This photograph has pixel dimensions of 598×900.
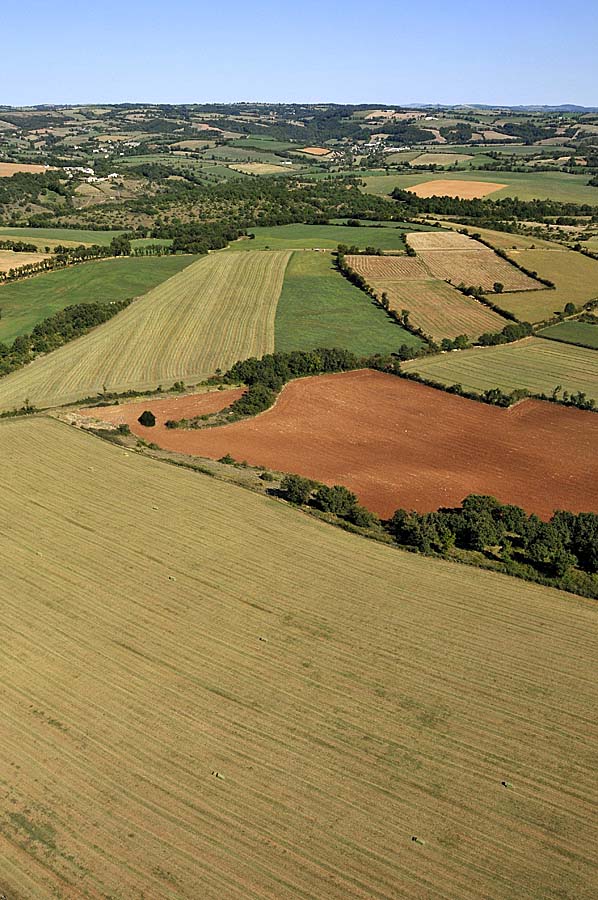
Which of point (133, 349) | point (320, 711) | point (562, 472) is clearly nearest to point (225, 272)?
point (133, 349)

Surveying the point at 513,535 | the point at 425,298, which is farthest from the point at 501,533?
the point at 425,298

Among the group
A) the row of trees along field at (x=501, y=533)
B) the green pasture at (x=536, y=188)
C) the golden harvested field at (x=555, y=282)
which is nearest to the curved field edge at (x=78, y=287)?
the golden harvested field at (x=555, y=282)

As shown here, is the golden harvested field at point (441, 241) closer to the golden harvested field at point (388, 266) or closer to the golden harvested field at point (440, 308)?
the golden harvested field at point (388, 266)

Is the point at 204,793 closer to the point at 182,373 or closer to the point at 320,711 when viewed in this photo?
the point at 320,711

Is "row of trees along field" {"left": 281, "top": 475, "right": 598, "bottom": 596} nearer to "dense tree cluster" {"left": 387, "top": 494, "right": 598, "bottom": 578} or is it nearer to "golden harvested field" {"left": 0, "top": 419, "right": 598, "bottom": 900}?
"dense tree cluster" {"left": 387, "top": 494, "right": 598, "bottom": 578}

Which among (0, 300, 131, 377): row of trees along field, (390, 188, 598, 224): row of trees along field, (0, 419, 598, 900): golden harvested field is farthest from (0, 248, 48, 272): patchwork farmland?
(0, 419, 598, 900): golden harvested field
